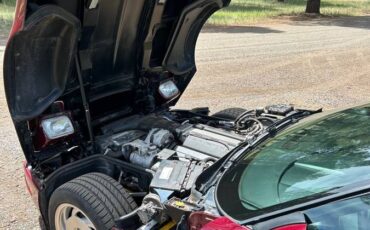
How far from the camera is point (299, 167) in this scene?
2.37m

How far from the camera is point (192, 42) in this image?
16.1 ft

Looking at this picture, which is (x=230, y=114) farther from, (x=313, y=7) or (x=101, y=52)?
(x=313, y=7)

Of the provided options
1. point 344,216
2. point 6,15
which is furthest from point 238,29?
point 344,216

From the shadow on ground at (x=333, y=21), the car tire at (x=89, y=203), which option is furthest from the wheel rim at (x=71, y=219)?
the shadow on ground at (x=333, y=21)

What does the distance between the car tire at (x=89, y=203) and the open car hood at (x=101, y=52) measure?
61 cm

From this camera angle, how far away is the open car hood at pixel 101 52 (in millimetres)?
3350

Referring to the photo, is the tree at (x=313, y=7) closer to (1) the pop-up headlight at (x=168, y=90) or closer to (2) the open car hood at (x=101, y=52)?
(2) the open car hood at (x=101, y=52)

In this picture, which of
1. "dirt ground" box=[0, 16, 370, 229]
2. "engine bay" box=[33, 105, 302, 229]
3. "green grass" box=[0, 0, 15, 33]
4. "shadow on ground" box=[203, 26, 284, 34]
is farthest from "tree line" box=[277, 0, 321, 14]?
"engine bay" box=[33, 105, 302, 229]

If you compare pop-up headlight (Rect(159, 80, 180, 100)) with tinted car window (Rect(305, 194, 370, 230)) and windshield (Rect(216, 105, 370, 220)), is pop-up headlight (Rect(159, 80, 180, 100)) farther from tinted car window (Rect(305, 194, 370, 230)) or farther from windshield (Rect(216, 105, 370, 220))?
tinted car window (Rect(305, 194, 370, 230))

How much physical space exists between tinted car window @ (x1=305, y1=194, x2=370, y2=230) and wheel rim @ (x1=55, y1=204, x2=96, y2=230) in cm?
162

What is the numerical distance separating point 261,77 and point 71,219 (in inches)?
284

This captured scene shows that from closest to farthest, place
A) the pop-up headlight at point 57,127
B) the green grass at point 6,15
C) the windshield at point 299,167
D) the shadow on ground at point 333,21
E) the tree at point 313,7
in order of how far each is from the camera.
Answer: the windshield at point 299,167 < the pop-up headlight at point 57,127 < the green grass at point 6,15 < the shadow on ground at point 333,21 < the tree at point 313,7

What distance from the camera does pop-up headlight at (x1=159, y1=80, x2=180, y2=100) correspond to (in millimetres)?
4859

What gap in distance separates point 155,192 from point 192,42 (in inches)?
89.6
